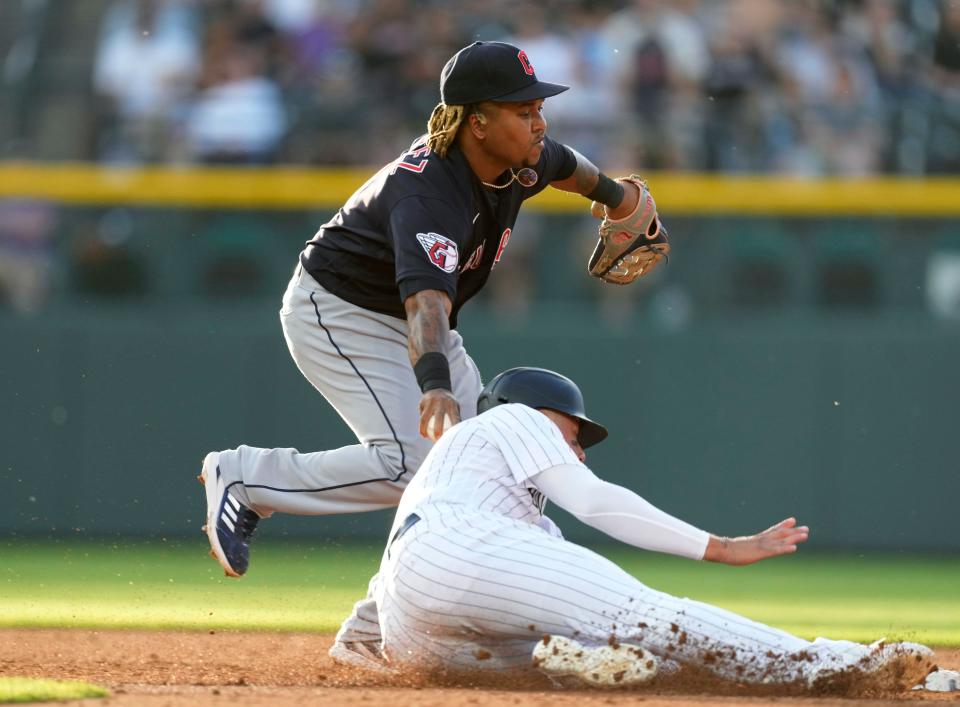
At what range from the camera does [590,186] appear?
17.2 feet

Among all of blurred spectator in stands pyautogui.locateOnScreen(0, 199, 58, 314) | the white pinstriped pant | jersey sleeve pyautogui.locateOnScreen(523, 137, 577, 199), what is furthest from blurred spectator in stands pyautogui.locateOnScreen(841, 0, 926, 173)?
the white pinstriped pant

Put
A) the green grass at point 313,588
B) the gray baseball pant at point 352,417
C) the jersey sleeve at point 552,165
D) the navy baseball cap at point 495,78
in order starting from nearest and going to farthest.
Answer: the navy baseball cap at point 495,78, the gray baseball pant at point 352,417, the jersey sleeve at point 552,165, the green grass at point 313,588

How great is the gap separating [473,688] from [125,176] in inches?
214

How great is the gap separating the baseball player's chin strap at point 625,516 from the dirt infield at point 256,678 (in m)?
0.37

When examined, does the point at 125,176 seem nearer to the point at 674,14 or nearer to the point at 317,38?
the point at 317,38

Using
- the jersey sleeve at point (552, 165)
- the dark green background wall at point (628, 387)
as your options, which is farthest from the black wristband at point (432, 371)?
the dark green background wall at point (628, 387)

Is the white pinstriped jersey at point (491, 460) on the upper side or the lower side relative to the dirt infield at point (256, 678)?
upper

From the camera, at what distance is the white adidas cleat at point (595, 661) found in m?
3.71

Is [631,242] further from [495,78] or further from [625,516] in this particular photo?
[625,516]

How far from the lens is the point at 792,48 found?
9375 millimetres

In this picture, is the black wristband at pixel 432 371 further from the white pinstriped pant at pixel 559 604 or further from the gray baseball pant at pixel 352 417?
the gray baseball pant at pixel 352 417

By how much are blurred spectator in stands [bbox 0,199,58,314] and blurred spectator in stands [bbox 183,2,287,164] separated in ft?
2.99

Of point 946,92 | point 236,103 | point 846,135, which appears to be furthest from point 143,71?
point 946,92

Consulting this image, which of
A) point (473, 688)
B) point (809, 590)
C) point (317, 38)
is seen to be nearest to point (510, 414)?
point (473, 688)
